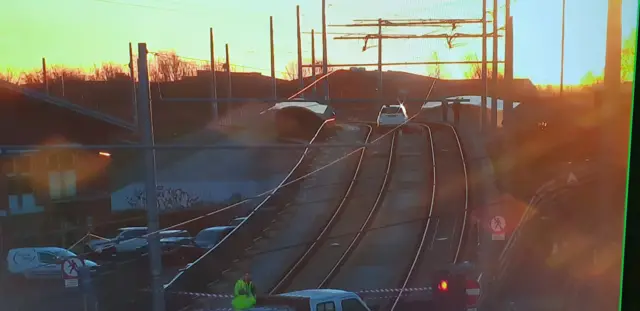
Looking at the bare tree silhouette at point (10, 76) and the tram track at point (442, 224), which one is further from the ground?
the bare tree silhouette at point (10, 76)

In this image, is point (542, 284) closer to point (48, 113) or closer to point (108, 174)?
point (48, 113)

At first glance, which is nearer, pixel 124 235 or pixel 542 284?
pixel 542 284

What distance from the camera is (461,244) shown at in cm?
923

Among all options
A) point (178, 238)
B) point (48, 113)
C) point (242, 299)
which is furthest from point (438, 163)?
point (242, 299)

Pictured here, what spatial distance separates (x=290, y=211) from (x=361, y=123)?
964 cm

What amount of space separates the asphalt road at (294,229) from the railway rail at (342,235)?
13 centimetres

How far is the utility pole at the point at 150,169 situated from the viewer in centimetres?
470

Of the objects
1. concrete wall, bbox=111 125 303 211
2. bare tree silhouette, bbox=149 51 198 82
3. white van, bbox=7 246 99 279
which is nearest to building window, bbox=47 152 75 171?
concrete wall, bbox=111 125 303 211

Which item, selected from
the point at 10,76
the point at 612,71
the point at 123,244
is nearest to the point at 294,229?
the point at 123,244

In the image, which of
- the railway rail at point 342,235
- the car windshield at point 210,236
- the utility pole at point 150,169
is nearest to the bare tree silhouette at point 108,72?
the car windshield at point 210,236

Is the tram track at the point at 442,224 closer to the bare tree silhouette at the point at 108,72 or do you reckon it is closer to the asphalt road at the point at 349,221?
the asphalt road at the point at 349,221

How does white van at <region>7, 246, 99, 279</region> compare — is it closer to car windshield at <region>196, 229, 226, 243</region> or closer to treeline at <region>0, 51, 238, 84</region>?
car windshield at <region>196, 229, 226, 243</region>

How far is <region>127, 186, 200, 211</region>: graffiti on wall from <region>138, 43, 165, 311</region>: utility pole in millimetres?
9903

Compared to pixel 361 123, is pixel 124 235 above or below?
below
